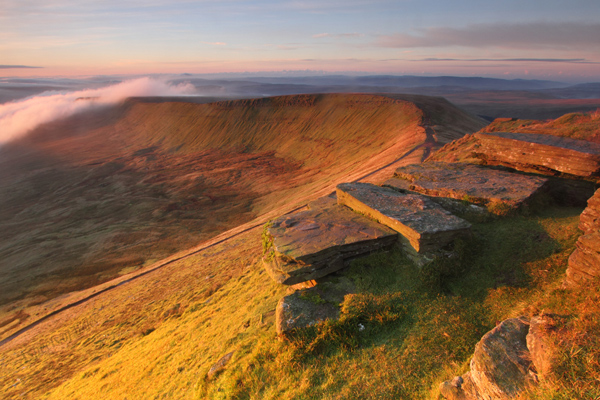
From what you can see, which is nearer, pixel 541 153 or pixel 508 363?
pixel 508 363

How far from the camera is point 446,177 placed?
7.74 metres

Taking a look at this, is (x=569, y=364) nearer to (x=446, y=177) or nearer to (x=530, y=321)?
(x=530, y=321)

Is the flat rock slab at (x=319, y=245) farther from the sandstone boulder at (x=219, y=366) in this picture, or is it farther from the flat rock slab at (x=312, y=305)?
the sandstone boulder at (x=219, y=366)

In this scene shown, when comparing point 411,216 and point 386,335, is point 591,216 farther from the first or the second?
point 386,335

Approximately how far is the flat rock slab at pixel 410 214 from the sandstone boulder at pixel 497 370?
1914 millimetres

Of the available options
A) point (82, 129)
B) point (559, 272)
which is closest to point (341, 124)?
point (559, 272)

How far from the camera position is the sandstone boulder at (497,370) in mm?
2971

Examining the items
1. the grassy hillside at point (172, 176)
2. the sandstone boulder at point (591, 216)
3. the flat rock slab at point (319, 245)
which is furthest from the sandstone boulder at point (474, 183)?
the grassy hillside at point (172, 176)

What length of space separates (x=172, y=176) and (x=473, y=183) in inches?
1150

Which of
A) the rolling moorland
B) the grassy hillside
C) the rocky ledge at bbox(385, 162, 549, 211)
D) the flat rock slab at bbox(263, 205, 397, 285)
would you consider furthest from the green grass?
the grassy hillside

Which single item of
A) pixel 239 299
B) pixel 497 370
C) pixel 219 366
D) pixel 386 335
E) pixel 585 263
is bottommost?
pixel 239 299

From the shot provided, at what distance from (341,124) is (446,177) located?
27.3m

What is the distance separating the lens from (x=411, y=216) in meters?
5.81

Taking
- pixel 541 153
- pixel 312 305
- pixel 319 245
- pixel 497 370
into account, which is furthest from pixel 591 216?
pixel 312 305
